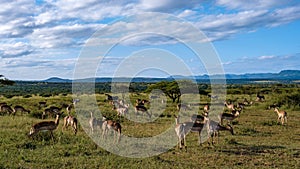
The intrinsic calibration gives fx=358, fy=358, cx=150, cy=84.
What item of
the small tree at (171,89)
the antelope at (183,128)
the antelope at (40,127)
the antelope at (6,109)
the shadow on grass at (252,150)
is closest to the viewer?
the shadow on grass at (252,150)

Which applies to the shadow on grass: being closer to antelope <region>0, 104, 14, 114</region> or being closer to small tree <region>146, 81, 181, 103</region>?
antelope <region>0, 104, 14, 114</region>

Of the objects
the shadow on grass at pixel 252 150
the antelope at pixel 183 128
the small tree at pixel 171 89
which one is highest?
the small tree at pixel 171 89

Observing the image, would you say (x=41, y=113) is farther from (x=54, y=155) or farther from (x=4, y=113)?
(x=54, y=155)

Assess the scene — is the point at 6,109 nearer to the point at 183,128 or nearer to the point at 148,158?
the point at 183,128

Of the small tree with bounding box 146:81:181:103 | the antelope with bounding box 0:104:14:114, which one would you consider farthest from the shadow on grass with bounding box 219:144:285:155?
the small tree with bounding box 146:81:181:103

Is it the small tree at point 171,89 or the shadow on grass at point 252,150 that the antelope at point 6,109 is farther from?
the small tree at point 171,89

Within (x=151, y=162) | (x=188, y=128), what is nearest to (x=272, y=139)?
(x=188, y=128)

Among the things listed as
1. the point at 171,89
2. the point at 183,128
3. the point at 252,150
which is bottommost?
the point at 252,150

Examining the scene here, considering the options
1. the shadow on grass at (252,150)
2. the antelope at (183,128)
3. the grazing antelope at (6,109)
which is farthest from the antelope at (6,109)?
the shadow on grass at (252,150)

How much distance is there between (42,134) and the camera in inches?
520

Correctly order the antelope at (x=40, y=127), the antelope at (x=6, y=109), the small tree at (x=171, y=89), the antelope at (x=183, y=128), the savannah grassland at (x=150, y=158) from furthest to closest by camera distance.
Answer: the small tree at (x=171, y=89) → the antelope at (x=6, y=109) → the antelope at (x=40, y=127) → the antelope at (x=183, y=128) → the savannah grassland at (x=150, y=158)

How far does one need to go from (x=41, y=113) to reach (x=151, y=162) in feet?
47.4

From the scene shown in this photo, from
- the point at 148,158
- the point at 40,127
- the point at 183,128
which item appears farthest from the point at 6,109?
the point at 148,158

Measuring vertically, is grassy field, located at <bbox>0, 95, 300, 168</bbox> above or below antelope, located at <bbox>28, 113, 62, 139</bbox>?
below
